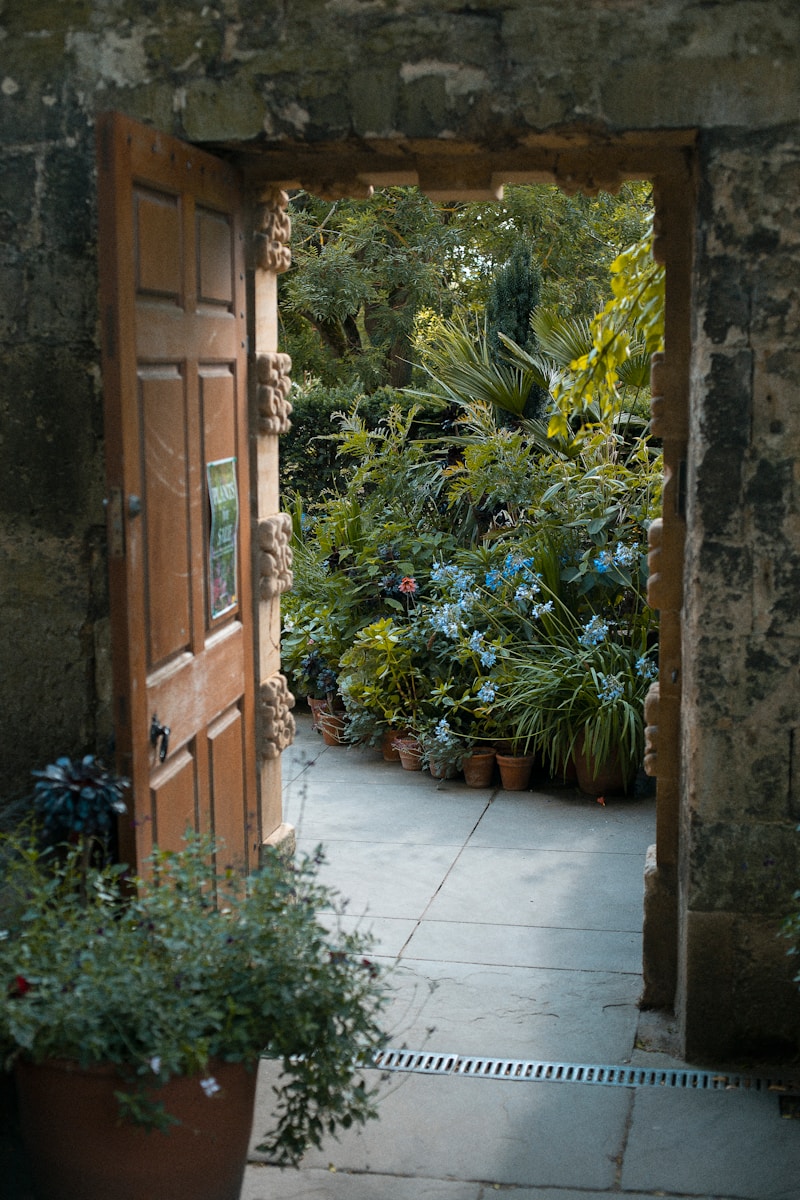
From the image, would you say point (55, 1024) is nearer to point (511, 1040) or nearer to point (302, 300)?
point (511, 1040)

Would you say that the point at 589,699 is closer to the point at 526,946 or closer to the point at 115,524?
the point at 526,946

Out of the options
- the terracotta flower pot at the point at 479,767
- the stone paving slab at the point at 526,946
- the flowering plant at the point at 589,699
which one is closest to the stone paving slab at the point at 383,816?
the terracotta flower pot at the point at 479,767

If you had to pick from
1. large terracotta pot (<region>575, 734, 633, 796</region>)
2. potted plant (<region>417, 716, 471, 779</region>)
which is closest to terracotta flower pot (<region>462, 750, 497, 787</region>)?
potted plant (<region>417, 716, 471, 779</region>)

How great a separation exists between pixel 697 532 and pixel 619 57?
48.1 inches

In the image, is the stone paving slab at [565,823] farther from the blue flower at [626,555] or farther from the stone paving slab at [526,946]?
the blue flower at [626,555]

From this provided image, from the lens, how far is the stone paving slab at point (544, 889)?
15.4 feet

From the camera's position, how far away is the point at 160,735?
316cm

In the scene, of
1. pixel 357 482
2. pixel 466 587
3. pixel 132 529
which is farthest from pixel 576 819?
pixel 132 529

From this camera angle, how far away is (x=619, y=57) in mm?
3195

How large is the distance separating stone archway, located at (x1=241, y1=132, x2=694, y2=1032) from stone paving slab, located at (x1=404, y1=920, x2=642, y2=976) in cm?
46

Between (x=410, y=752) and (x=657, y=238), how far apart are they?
340 cm

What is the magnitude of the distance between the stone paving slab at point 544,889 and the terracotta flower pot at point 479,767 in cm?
81

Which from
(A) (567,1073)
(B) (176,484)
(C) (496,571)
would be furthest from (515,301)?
(A) (567,1073)

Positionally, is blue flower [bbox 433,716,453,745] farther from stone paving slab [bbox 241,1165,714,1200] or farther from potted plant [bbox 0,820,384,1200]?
potted plant [bbox 0,820,384,1200]
